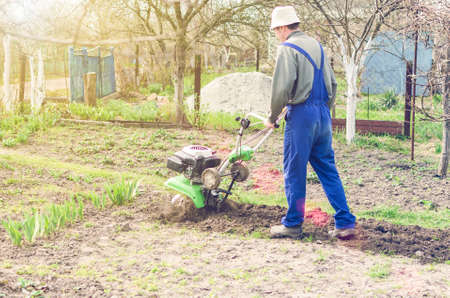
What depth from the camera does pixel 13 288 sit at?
393 cm

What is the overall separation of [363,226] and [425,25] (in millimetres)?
3296

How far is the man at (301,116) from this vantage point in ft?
16.5

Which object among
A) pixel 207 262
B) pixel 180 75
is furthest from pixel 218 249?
pixel 180 75

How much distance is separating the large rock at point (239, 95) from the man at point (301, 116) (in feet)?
26.3

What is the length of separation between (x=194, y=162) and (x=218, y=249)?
1.02 m

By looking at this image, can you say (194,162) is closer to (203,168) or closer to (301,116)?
(203,168)

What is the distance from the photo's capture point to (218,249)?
5.00 metres

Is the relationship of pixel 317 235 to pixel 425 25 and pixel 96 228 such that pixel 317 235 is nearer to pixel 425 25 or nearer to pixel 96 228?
pixel 96 228

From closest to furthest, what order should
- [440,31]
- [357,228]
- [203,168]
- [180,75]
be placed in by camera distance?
[357,228] → [203,168] → [440,31] → [180,75]

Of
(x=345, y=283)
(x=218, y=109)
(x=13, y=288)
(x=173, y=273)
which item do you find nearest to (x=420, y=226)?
(x=345, y=283)

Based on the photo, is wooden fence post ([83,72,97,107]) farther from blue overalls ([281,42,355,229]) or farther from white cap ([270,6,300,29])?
blue overalls ([281,42,355,229])

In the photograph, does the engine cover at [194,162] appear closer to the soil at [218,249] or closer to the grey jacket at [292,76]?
the soil at [218,249]

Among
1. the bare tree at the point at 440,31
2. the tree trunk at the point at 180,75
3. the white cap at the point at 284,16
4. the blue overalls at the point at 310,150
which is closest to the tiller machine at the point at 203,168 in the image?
the blue overalls at the point at 310,150

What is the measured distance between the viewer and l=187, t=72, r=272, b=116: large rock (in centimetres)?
1387
